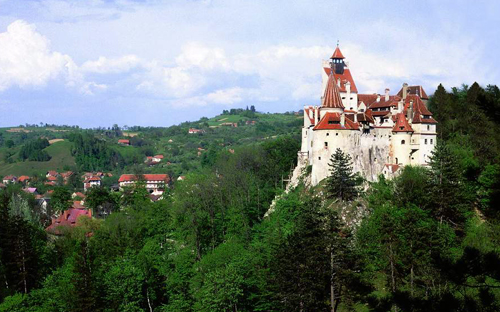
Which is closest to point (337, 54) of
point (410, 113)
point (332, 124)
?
point (410, 113)

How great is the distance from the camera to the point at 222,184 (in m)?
74.0

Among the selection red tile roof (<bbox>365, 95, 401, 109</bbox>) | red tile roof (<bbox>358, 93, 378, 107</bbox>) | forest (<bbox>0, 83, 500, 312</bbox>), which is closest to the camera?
forest (<bbox>0, 83, 500, 312</bbox>)

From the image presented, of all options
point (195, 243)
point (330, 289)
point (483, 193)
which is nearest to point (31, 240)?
point (195, 243)

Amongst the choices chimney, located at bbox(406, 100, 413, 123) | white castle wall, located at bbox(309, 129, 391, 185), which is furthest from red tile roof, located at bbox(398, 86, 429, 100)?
white castle wall, located at bbox(309, 129, 391, 185)

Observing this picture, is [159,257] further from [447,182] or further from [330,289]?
[447,182]

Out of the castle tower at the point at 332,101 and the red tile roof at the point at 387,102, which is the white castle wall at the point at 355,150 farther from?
the red tile roof at the point at 387,102

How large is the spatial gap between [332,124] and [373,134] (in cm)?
611

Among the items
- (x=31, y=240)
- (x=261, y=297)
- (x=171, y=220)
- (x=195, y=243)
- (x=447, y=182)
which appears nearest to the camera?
(x=261, y=297)

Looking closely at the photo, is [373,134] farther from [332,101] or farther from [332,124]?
[332,101]

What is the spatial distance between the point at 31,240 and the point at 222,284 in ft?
80.6

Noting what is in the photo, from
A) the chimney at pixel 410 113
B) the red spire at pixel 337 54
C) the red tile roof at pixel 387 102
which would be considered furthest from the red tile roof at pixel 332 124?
the red spire at pixel 337 54

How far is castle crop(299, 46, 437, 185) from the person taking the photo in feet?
200

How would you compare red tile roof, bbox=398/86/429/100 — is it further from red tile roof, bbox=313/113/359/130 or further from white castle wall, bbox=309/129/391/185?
red tile roof, bbox=313/113/359/130

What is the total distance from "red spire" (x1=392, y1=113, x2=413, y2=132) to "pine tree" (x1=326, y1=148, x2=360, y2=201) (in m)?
8.32
